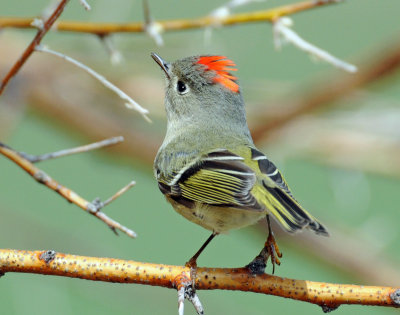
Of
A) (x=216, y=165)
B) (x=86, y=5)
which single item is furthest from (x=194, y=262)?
(x=86, y=5)

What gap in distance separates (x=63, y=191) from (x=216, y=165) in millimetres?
745

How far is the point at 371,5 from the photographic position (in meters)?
4.63

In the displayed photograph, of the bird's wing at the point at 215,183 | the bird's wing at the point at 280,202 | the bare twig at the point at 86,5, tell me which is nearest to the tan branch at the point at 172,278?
the bird's wing at the point at 280,202

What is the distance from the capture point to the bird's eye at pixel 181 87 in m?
2.91

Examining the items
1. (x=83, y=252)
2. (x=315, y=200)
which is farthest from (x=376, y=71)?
(x=315, y=200)

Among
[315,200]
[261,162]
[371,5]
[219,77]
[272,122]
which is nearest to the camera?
[261,162]

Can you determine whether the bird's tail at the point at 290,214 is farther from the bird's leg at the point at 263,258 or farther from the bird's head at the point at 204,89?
the bird's head at the point at 204,89

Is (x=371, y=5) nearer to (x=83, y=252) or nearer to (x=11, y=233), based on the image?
(x=83, y=252)

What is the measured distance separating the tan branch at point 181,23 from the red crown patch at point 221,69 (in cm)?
40

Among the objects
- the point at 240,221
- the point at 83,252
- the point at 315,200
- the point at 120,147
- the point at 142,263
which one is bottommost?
the point at 315,200

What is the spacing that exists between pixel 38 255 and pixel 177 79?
144cm

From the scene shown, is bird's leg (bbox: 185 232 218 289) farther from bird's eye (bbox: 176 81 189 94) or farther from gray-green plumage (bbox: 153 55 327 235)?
bird's eye (bbox: 176 81 189 94)

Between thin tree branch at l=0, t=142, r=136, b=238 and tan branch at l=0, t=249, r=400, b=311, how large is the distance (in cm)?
11

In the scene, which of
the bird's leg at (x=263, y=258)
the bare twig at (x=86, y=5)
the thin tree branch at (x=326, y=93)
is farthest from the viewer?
the thin tree branch at (x=326, y=93)
